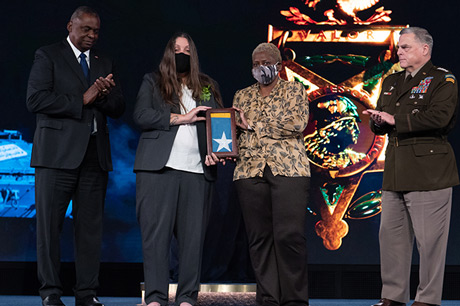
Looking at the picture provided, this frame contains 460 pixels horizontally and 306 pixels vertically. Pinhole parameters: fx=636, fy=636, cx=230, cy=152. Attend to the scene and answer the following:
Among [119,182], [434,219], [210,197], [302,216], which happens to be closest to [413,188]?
[434,219]

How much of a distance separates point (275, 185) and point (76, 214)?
1.11 meters

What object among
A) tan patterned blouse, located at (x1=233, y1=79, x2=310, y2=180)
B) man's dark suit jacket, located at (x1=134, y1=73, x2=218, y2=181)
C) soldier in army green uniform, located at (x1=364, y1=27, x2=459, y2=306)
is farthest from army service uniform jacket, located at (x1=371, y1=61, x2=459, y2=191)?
man's dark suit jacket, located at (x1=134, y1=73, x2=218, y2=181)

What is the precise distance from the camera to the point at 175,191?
11.0ft

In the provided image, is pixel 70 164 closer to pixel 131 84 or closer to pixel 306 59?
pixel 131 84

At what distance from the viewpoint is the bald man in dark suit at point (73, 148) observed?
3381 mm

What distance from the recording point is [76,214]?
351 cm

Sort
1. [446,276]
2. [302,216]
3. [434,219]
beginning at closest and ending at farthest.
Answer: [434,219], [302,216], [446,276]

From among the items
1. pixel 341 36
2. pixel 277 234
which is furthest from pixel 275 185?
pixel 341 36

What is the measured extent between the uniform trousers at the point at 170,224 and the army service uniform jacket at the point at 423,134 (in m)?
1.05

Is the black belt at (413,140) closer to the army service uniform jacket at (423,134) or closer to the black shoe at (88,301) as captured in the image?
the army service uniform jacket at (423,134)

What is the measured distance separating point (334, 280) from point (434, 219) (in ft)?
6.08

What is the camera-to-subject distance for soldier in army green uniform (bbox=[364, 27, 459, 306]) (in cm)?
329

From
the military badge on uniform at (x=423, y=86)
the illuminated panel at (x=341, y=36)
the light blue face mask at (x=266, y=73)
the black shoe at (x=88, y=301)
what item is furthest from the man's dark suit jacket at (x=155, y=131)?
the illuminated panel at (x=341, y=36)

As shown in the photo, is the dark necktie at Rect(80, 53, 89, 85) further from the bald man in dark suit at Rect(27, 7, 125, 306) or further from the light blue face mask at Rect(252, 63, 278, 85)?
the light blue face mask at Rect(252, 63, 278, 85)
